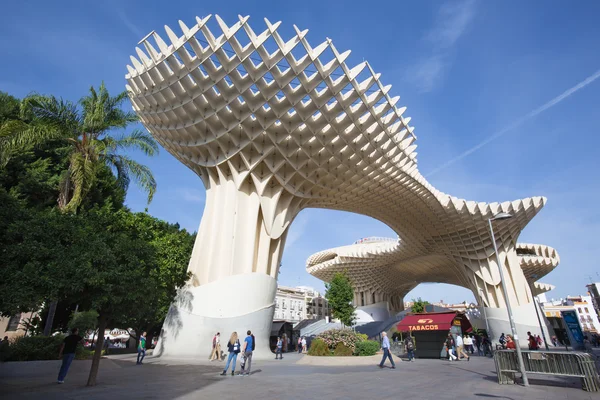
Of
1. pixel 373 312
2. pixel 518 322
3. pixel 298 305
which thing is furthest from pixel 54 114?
pixel 298 305

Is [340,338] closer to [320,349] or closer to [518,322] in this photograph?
[320,349]

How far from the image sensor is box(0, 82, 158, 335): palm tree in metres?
15.8

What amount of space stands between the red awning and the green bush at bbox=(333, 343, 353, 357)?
3606mm

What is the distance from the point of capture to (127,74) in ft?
67.5

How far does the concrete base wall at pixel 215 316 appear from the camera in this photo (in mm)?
19266

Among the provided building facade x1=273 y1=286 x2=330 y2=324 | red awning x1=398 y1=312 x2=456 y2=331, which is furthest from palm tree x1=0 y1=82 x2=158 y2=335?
building facade x1=273 y1=286 x2=330 y2=324

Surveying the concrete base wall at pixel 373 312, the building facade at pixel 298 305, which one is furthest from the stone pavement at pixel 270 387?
the building facade at pixel 298 305

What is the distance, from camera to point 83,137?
717 inches

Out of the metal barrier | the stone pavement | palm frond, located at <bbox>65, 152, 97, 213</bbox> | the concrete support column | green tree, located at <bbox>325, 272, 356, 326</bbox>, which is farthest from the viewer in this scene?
green tree, located at <bbox>325, 272, 356, 326</bbox>

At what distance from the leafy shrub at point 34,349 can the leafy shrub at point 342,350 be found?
12.1 m

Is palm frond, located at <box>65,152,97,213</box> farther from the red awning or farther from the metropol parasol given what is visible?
the red awning

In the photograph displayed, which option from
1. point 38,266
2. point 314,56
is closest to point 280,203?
point 314,56

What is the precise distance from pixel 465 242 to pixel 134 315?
35067mm

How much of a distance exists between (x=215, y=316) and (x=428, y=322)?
12.1 metres
